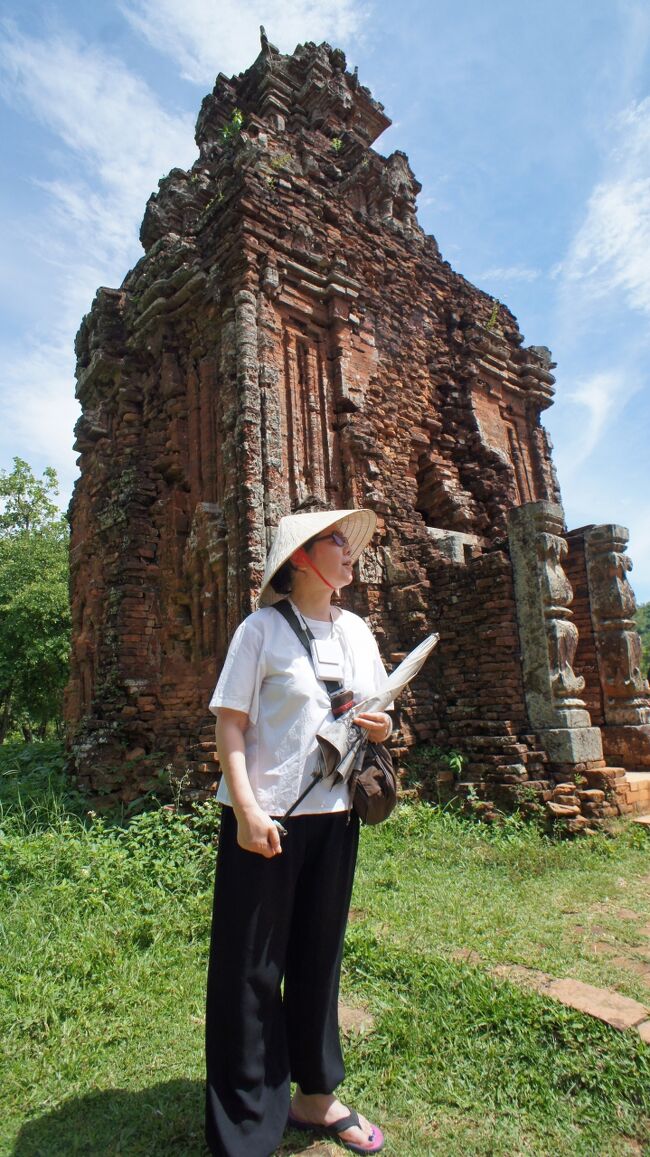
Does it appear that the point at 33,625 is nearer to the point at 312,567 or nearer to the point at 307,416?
the point at 307,416

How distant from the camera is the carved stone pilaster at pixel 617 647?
702 centimetres

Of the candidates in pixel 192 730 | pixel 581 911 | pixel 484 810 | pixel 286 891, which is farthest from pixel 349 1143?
pixel 192 730

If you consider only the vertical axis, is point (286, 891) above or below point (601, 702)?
below

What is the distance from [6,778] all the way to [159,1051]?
5.55m

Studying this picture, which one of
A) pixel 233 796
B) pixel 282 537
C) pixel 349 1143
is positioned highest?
pixel 282 537

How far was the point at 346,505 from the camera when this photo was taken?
7.12 m

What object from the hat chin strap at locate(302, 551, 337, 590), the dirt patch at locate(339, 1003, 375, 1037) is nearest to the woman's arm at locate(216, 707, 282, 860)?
the hat chin strap at locate(302, 551, 337, 590)

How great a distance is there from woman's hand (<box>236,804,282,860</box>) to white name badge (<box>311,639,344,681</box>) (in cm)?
50

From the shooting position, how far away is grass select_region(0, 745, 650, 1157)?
87.7 inches

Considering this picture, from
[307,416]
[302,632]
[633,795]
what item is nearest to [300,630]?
[302,632]

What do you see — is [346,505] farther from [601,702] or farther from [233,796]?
[233,796]

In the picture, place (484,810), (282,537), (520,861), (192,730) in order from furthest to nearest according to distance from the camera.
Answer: (192,730) → (484,810) → (520,861) → (282,537)

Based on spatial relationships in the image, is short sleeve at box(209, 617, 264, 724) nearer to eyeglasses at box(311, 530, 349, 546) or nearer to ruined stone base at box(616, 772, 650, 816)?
eyeglasses at box(311, 530, 349, 546)

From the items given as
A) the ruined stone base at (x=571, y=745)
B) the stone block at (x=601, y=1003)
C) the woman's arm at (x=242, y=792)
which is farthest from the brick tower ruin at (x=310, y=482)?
the woman's arm at (x=242, y=792)
